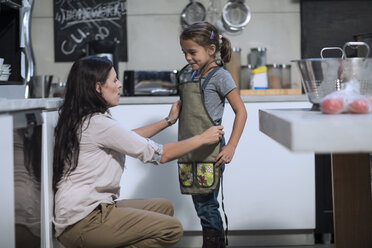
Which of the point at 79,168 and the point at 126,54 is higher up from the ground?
the point at 126,54

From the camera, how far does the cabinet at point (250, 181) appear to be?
2656 mm

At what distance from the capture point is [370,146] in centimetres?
100

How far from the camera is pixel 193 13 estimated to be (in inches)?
123

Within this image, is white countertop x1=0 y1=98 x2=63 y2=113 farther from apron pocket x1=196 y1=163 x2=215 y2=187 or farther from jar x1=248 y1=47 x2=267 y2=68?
jar x1=248 y1=47 x2=267 y2=68

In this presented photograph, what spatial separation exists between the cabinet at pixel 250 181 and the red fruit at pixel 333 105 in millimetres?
1398

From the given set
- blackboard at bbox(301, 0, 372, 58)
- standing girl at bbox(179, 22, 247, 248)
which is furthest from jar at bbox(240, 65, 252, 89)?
standing girl at bbox(179, 22, 247, 248)

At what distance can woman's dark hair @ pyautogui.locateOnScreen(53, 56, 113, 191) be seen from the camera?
1.61 m

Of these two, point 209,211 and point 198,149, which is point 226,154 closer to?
point 198,149

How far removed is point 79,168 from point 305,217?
1.48 meters

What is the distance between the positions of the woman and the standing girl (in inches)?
13.2

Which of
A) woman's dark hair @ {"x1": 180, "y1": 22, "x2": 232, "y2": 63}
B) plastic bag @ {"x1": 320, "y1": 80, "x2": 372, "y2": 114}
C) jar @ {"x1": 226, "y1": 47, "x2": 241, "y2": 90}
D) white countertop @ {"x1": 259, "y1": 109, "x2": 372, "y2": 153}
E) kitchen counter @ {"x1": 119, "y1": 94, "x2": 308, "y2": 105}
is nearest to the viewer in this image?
white countertop @ {"x1": 259, "y1": 109, "x2": 372, "y2": 153}

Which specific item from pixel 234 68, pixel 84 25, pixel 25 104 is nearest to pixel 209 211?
pixel 25 104

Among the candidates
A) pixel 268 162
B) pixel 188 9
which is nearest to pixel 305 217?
pixel 268 162

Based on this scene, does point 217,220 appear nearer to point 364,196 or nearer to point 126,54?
point 364,196
